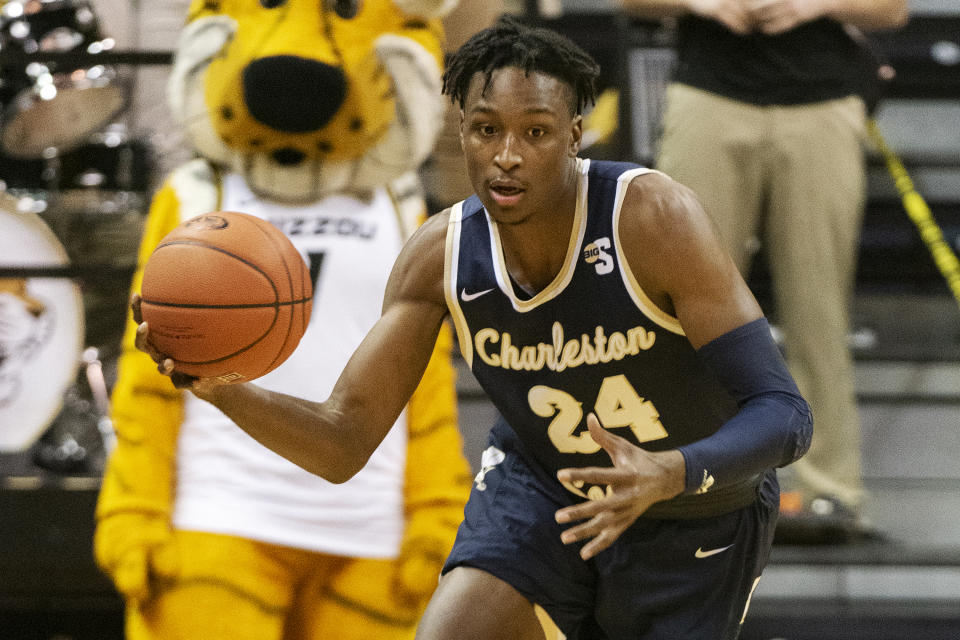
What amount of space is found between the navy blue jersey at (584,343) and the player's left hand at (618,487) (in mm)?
455

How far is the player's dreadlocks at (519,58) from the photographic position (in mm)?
1910

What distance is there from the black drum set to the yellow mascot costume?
92 centimetres

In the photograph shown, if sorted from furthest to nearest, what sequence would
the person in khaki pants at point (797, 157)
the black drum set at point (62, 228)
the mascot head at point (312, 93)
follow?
1. the black drum set at point (62, 228)
2. the person in khaki pants at point (797, 157)
3. the mascot head at point (312, 93)

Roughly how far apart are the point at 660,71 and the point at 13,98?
2.63 metres

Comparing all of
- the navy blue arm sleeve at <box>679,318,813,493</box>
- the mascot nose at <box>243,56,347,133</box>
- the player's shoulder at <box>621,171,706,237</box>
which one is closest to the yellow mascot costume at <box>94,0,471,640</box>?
the mascot nose at <box>243,56,347,133</box>

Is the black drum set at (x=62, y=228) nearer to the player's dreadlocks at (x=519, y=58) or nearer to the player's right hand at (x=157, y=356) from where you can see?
the player's right hand at (x=157, y=356)

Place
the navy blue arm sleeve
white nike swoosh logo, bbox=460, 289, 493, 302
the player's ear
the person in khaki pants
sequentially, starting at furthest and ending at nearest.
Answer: the person in khaki pants → white nike swoosh logo, bbox=460, 289, 493, 302 → the player's ear → the navy blue arm sleeve

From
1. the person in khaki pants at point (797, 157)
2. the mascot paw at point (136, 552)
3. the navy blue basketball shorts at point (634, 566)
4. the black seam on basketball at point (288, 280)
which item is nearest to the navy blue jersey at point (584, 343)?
the navy blue basketball shorts at point (634, 566)

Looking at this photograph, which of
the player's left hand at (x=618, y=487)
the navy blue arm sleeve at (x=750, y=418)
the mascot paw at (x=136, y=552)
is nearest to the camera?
the player's left hand at (x=618, y=487)

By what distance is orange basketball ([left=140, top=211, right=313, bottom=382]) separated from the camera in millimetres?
1921

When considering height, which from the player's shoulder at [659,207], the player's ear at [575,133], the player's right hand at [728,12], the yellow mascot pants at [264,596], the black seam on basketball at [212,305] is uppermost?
the player's ear at [575,133]

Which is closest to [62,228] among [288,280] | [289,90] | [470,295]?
[289,90]

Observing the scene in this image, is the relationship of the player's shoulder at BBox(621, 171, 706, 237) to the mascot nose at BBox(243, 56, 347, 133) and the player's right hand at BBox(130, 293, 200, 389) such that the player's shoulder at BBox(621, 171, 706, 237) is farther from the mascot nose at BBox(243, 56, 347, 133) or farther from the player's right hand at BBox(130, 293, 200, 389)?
the mascot nose at BBox(243, 56, 347, 133)

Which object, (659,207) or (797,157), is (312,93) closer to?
(659,207)
